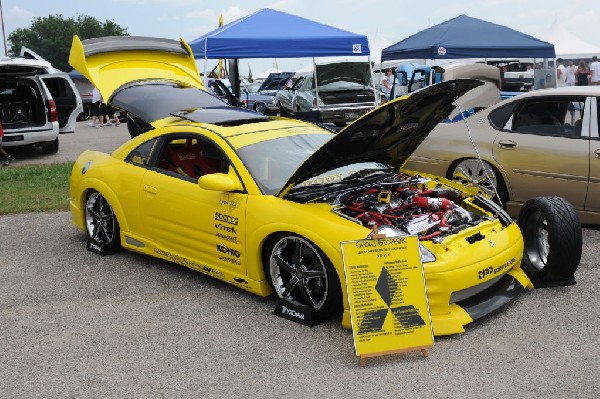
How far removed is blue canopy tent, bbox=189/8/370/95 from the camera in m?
12.0

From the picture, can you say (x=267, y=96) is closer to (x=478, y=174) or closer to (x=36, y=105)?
(x=36, y=105)

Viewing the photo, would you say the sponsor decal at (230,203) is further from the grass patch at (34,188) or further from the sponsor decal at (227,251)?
the grass patch at (34,188)

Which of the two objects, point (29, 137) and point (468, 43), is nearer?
point (29, 137)

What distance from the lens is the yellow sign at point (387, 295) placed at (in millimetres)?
3645

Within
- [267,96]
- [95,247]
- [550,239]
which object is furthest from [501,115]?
[267,96]

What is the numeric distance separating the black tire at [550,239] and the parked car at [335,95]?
12.0 metres

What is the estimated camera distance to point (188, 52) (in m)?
8.92

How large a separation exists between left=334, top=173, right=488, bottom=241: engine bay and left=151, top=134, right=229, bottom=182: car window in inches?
46.0

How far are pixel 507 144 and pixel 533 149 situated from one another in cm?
30

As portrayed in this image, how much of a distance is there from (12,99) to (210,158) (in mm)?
9207

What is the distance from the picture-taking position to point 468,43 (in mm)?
13781

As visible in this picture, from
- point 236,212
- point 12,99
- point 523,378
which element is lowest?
point 523,378

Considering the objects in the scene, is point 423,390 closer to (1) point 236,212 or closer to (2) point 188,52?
(1) point 236,212

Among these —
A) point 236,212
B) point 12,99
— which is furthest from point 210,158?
point 12,99
